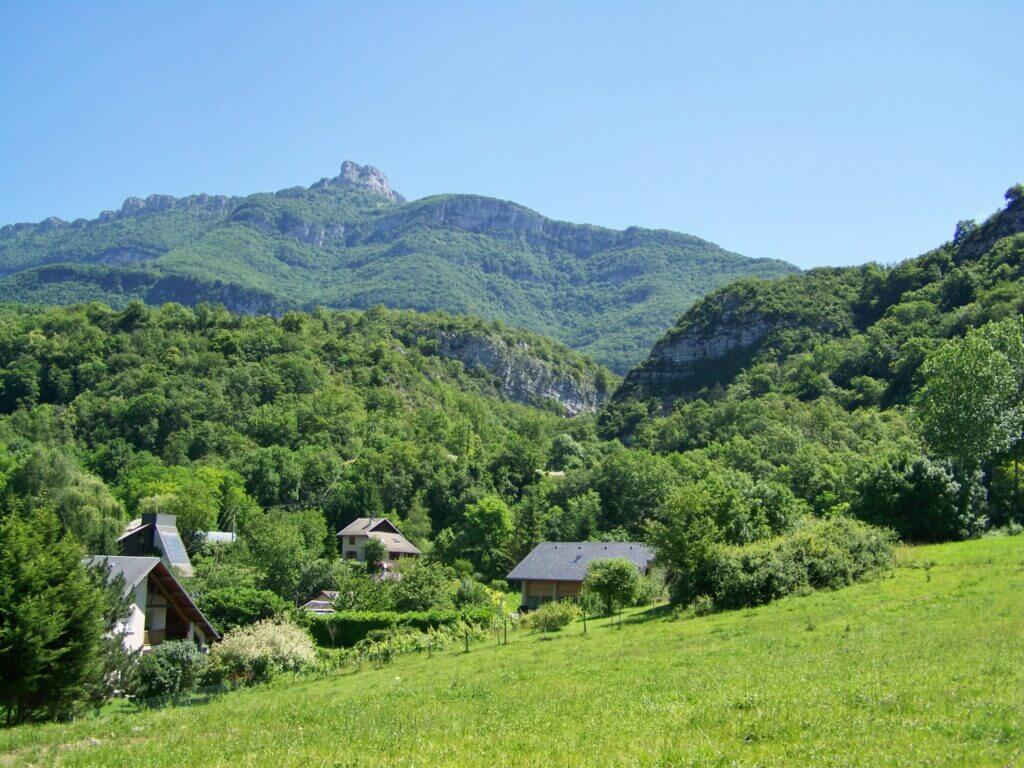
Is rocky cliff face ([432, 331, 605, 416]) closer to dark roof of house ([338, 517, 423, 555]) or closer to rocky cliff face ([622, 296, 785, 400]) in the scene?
rocky cliff face ([622, 296, 785, 400])

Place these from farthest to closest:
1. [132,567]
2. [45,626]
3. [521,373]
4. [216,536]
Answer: [521,373], [216,536], [132,567], [45,626]

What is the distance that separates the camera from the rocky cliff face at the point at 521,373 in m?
156

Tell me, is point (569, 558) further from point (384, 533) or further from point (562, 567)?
point (384, 533)

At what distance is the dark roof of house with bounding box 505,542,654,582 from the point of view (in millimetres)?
54750

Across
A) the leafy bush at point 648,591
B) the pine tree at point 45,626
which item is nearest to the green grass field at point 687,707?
the pine tree at point 45,626

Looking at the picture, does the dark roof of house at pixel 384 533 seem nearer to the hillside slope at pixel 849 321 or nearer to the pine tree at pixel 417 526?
the pine tree at pixel 417 526

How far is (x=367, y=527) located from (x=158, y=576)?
46.3 meters

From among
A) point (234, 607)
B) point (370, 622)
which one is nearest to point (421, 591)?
point (370, 622)

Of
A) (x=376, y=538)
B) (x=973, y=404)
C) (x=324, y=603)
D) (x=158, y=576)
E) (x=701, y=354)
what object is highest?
(x=701, y=354)

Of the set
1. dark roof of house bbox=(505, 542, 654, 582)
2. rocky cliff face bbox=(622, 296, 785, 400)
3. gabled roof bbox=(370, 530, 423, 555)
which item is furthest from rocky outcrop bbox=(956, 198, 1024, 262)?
gabled roof bbox=(370, 530, 423, 555)

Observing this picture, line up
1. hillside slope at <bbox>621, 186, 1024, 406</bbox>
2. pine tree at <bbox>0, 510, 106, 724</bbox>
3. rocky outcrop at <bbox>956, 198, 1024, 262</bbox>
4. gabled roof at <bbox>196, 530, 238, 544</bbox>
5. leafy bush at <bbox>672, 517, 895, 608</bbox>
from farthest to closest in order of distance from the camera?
rocky outcrop at <bbox>956, 198, 1024, 262</bbox>
hillside slope at <bbox>621, 186, 1024, 406</bbox>
gabled roof at <bbox>196, 530, 238, 544</bbox>
leafy bush at <bbox>672, 517, 895, 608</bbox>
pine tree at <bbox>0, 510, 106, 724</bbox>

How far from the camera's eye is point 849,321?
370ft

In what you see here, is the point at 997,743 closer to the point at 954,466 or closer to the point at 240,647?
the point at 240,647

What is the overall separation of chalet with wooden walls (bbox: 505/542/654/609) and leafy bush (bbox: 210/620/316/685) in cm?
2564
